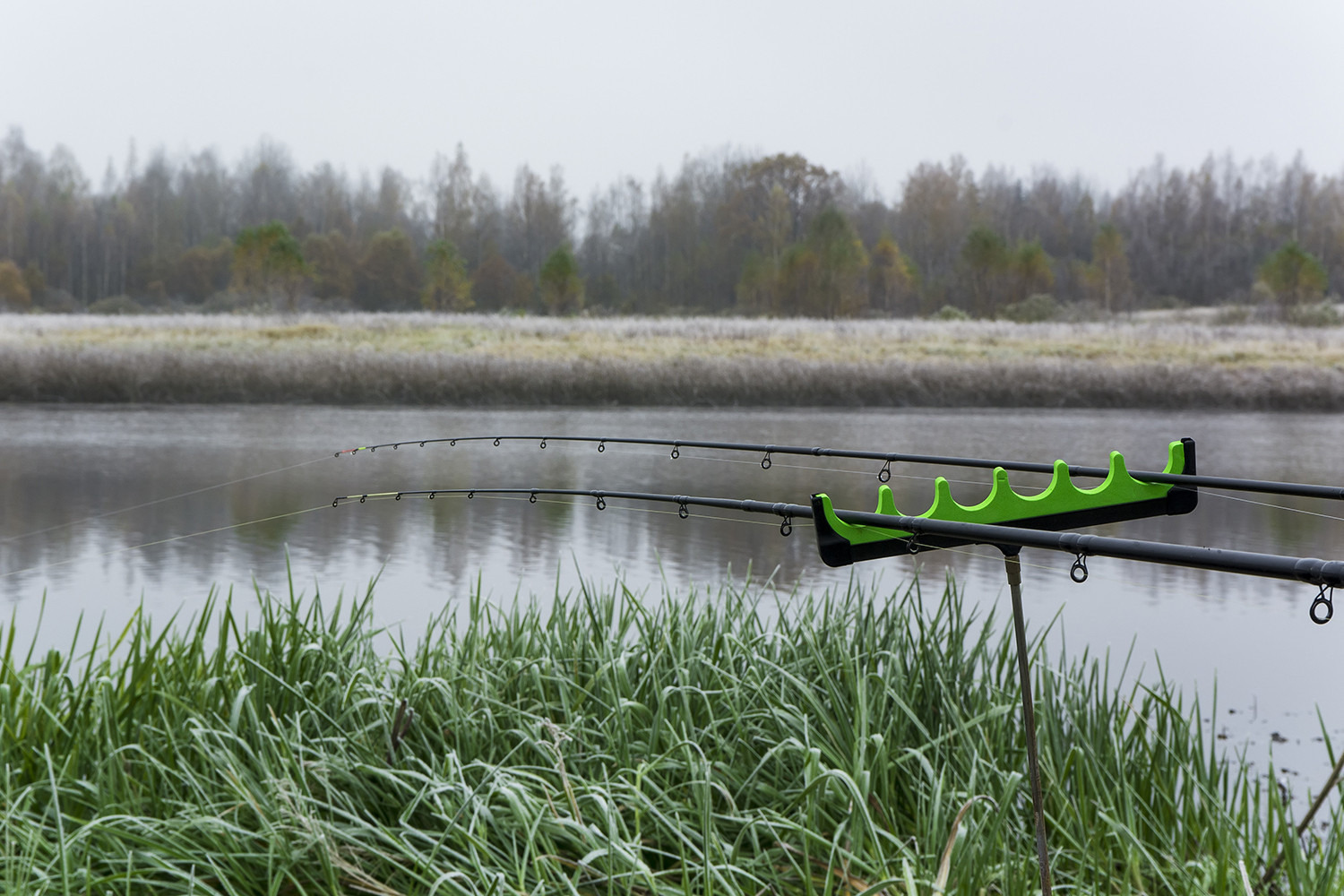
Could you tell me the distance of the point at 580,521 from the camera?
27.5 feet

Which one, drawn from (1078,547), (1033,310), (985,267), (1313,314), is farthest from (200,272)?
(1078,547)

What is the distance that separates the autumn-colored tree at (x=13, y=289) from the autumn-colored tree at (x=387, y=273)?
1153 centimetres

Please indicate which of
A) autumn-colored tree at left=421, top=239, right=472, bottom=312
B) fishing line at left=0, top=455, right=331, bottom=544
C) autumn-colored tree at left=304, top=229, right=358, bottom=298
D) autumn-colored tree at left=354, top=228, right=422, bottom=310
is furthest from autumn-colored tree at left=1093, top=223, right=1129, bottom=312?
fishing line at left=0, top=455, right=331, bottom=544

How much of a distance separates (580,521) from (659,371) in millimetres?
8194

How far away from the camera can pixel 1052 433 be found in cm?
1330

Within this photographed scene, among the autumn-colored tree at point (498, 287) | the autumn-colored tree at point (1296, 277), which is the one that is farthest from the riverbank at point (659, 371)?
the autumn-colored tree at point (498, 287)

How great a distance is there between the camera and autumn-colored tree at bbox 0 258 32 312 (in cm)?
3756

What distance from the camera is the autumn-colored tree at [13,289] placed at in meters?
37.6

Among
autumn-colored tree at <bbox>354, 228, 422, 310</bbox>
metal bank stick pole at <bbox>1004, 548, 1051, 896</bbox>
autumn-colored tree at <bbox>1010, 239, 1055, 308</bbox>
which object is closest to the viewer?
metal bank stick pole at <bbox>1004, 548, 1051, 896</bbox>

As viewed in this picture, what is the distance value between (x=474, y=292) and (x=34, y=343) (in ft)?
62.9

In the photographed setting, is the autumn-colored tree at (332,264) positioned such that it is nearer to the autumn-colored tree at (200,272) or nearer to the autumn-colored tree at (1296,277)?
the autumn-colored tree at (200,272)

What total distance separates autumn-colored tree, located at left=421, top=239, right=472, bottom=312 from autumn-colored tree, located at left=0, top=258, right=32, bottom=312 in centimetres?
1454

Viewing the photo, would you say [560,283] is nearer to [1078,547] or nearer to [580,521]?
[580,521]

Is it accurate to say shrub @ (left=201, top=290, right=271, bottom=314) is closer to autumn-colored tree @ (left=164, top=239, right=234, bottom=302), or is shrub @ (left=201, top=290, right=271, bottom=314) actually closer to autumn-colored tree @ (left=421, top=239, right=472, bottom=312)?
autumn-colored tree @ (left=164, top=239, right=234, bottom=302)
